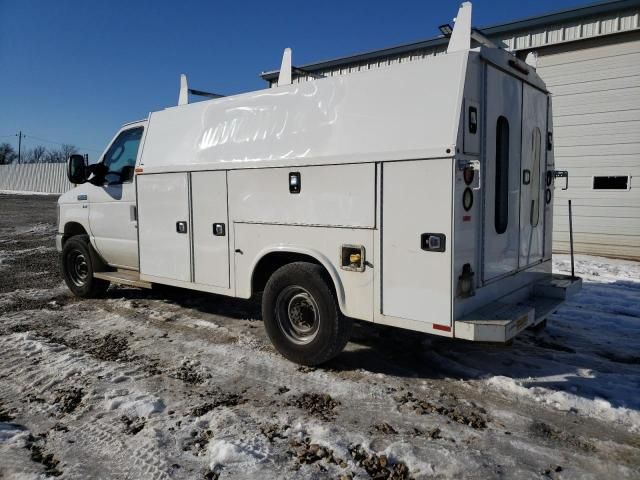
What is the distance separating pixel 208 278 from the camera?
17.7 ft

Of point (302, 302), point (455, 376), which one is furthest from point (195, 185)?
point (455, 376)

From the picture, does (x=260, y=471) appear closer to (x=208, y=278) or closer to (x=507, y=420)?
(x=507, y=420)

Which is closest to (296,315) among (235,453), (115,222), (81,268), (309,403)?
(309,403)

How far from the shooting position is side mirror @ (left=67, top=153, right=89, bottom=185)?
6.67 meters

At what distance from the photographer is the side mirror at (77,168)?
6.67 m

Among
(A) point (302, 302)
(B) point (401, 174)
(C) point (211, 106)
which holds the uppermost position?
(C) point (211, 106)

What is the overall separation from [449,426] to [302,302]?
5.60 ft

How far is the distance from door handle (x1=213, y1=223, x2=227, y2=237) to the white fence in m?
43.8

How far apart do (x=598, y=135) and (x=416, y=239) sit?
888 centimetres

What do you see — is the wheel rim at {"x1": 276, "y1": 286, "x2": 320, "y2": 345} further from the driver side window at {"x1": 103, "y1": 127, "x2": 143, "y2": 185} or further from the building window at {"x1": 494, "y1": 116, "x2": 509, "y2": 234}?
the driver side window at {"x1": 103, "y1": 127, "x2": 143, "y2": 185}

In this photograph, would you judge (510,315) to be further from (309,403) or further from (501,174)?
(309,403)

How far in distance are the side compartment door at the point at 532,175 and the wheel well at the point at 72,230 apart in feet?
20.1

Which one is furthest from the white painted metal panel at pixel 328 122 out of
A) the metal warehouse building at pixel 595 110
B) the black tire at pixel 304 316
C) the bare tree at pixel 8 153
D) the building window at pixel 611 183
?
the bare tree at pixel 8 153

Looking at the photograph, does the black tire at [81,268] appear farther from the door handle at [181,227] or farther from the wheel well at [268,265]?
the wheel well at [268,265]
